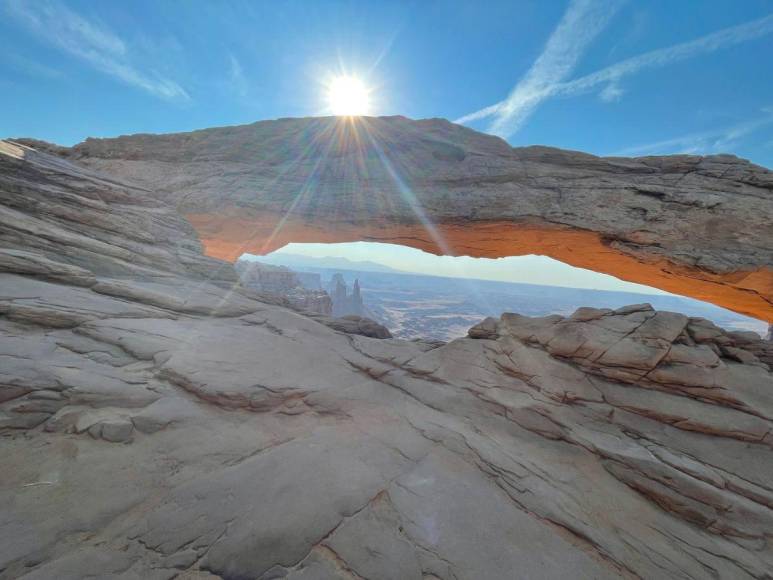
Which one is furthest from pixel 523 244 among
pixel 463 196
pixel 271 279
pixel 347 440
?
pixel 271 279

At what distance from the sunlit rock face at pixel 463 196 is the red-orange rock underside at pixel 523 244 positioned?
0.31 ft

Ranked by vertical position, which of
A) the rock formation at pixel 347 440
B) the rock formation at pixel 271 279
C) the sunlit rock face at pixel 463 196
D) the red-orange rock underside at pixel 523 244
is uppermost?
the sunlit rock face at pixel 463 196

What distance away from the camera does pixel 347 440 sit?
7543 mm

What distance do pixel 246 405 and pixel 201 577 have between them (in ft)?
12.6

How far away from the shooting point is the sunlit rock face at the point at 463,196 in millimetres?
13734

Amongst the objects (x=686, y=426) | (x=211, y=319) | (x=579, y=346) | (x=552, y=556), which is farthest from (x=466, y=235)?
(x=552, y=556)

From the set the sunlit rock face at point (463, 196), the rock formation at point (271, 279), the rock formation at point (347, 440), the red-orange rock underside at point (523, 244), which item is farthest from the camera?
the rock formation at point (271, 279)

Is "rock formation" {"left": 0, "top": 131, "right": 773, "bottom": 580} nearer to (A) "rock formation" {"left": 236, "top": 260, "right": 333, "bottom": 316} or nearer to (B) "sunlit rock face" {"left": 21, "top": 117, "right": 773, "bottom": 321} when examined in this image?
(B) "sunlit rock face" {"left": 21, "top": 117, "right": 773, "bottom": 321}

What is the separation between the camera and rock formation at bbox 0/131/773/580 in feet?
15.9

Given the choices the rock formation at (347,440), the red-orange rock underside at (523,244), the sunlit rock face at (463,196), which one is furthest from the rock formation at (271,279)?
the rock formation at (347,440)

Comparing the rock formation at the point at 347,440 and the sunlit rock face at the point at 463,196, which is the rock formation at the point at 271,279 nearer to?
the sunlit rock face at the point at 463,196

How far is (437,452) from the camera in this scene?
7648mm

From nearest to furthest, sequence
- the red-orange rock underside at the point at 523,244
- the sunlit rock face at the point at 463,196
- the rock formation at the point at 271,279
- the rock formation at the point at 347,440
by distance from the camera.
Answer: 1. the rock formation at the point at 347,440
2. the sunlit rock face at the point at 463,196
3. the red-orange rock underside at the point at 523,244
4. the rock formation at the point at 271,279

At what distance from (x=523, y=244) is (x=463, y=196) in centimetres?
473
